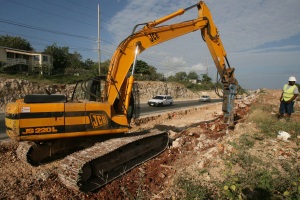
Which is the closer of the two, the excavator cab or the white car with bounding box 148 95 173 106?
the excavator cab

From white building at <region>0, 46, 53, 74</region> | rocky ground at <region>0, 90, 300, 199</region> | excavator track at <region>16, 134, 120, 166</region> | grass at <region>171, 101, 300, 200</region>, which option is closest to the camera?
grass at <region>171, 101, 300, 200</region>

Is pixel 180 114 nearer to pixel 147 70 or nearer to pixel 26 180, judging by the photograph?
pixel 26 180

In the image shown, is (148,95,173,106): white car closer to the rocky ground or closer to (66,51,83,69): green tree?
the rocky ground

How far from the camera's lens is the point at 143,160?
6.67 metres

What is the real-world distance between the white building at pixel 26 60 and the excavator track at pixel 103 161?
27.4 metres

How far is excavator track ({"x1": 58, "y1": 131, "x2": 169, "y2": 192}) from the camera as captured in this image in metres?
4.89

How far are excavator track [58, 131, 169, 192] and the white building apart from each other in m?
27.4

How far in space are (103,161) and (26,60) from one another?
37828mm

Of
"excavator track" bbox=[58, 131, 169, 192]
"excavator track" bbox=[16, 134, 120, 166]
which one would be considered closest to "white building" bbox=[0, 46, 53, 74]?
"excavator track" bbox=[16, 134, 120, 166]

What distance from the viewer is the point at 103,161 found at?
18.1 ft

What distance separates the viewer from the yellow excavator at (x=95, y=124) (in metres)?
5.39

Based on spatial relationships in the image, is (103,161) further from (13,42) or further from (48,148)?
(13,42)

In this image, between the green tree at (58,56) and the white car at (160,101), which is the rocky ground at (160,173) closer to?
the white car at (160,101)

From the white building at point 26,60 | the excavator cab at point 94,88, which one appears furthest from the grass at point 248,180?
the white building at point 26,60
